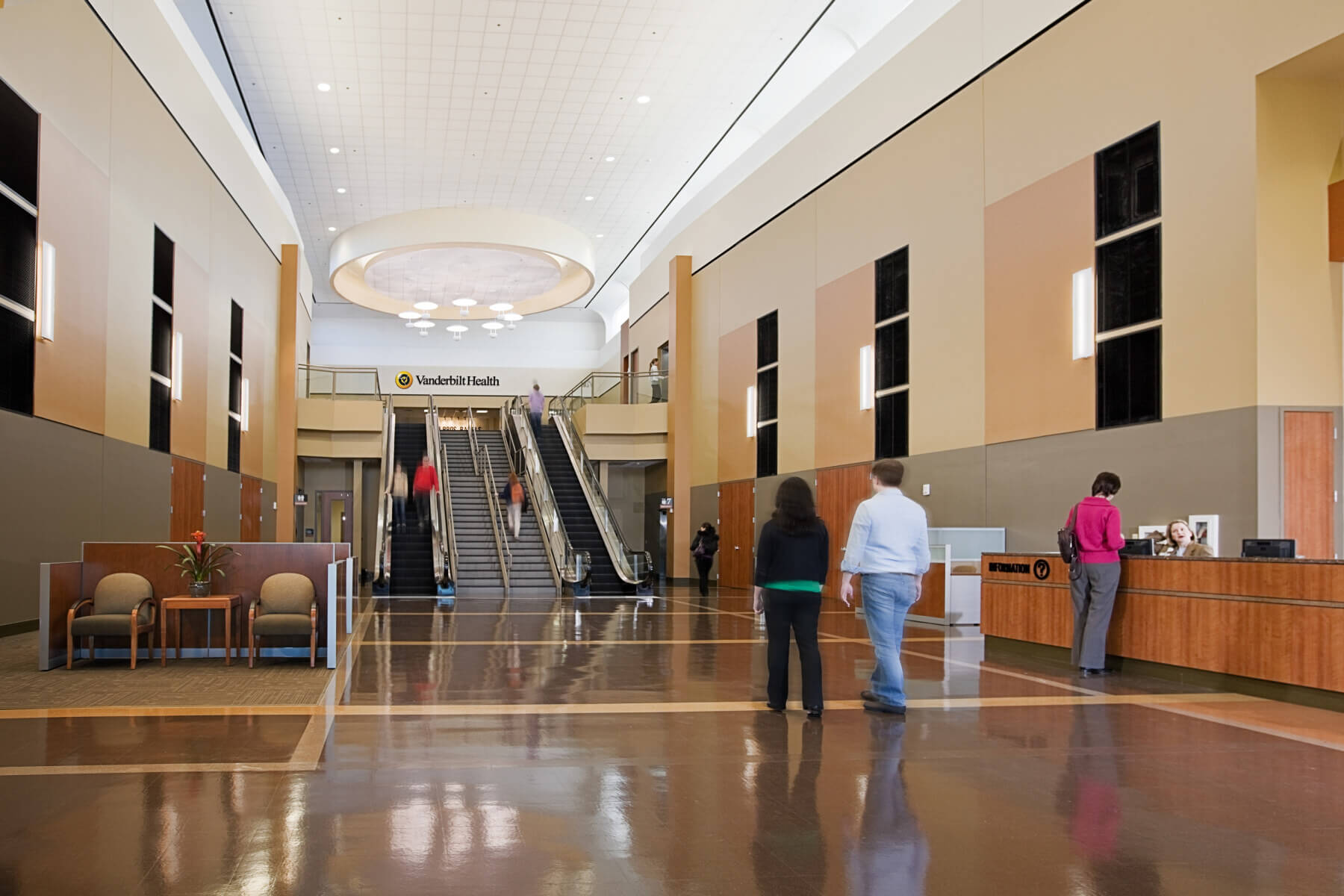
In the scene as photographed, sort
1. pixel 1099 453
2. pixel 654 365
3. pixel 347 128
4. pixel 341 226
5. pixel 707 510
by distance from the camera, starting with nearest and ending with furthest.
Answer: pixel 1099 453
pixel 347 128
pixel 707 510
pixel 654 365
pixel 341 226

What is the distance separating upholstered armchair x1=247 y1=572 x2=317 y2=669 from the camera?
27.8 ft

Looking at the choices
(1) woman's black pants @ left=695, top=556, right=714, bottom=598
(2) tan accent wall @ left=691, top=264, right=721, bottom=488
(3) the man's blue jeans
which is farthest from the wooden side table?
(2) tan accent wall @ left=691, top=264, right=721, bottom=488

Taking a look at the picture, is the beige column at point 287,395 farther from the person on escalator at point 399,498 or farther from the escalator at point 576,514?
the escalator at point 576,514

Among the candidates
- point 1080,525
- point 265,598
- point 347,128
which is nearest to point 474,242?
point 347,128

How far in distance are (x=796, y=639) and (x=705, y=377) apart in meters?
18.1

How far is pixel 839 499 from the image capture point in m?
17.5

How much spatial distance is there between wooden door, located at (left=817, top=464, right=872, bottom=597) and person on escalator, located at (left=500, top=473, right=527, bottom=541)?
20.5 feet

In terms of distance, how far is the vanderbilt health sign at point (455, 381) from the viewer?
38531 millimetres

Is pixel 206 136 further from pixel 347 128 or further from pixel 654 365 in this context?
pixel 654 365

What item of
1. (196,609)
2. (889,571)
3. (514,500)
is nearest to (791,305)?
(514,500)

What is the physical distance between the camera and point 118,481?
13.5m

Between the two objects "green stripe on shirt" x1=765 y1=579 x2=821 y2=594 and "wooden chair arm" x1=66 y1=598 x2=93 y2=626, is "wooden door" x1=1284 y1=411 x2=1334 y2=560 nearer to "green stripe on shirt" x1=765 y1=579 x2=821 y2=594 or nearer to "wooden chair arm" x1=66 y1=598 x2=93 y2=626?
"green stripe on shirt" x1=765 y1=579 x2=821 y2=594

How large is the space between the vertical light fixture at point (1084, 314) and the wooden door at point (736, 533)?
10.4 m

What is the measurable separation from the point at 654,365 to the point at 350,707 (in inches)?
848
